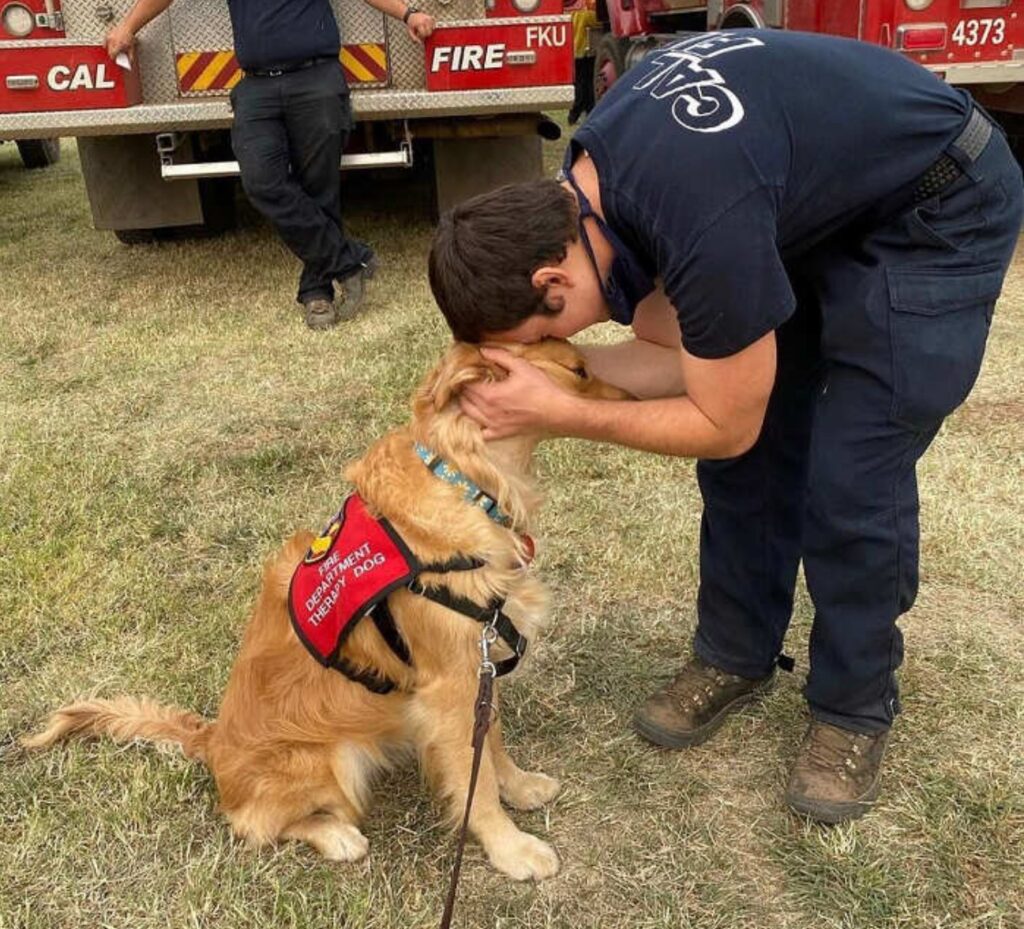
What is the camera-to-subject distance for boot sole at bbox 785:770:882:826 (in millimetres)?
2354

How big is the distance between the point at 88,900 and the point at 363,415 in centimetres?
262

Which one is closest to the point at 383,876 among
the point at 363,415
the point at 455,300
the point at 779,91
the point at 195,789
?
the point at 195,789

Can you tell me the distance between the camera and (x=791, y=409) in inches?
95.1

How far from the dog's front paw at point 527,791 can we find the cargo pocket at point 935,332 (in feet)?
4.07

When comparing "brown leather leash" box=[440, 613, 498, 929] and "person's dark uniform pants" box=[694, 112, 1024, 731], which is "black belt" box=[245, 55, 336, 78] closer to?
"person's dark uniform pants" box=[694, 112, 1024, 731]

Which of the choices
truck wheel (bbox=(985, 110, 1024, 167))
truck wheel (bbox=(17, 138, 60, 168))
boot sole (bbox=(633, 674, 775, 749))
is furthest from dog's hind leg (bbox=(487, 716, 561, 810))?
truck wheel (bbox=(17, 138, 60, 168))

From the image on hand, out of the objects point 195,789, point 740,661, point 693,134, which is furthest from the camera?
point 740,661

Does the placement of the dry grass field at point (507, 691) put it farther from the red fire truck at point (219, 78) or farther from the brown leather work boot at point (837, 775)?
the red fire truck at point (219, 78)

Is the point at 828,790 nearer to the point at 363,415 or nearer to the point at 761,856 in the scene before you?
the point at 761,856

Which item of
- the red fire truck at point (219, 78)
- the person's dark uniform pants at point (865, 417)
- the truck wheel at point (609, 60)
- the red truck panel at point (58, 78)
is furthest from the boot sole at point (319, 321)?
the truck wheel at point (609, 60)

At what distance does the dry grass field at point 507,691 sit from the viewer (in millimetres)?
2201

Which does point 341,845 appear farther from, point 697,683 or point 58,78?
point 58,78

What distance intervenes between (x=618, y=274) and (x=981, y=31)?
5043mm

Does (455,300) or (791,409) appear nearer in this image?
(455,300)
